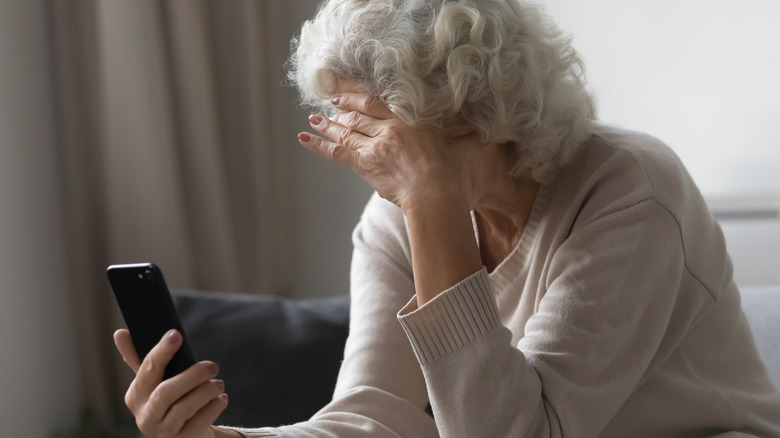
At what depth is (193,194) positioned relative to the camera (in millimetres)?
2367

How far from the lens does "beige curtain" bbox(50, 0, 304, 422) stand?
2.14m

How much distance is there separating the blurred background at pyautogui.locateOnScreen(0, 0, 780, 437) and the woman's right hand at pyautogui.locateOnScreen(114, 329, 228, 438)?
44.6 inches

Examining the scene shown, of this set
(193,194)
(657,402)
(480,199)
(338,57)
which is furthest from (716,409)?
(193,194)

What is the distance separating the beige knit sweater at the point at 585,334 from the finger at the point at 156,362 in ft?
0.69

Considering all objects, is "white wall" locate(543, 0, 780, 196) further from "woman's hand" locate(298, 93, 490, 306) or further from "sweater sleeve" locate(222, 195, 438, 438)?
Answer: "woman's hand" locate(298, 93, 490, 306)

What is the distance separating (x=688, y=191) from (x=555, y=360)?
0.33 metres

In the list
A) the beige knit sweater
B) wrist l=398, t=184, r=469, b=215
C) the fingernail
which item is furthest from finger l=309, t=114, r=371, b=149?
the fingernail

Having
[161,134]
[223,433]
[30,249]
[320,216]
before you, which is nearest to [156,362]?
[223,433]

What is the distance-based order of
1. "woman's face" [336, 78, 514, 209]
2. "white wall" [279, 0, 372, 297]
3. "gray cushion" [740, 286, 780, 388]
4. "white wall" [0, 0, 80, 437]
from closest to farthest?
"woman's face" [336, 78, 514, 209] → "gray cushion" [740, 286, 780, 388] → "white wall" [0, 0, 80, 437] → "white wall" [279, 0, 372, 297]

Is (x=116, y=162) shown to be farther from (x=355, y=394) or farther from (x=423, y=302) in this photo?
(x=423, y=302)

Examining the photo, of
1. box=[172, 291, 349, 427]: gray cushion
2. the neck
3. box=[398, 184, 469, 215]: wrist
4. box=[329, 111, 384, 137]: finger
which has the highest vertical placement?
box=[329, 111, 384, 137]: finger

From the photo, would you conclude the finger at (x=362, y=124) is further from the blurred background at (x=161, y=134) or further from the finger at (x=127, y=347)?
the blurred background at (x=161, y=134)

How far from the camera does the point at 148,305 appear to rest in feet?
3.23

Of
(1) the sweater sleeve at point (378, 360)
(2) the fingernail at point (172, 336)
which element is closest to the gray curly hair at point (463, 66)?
(1) the sweater sleeve at point (378, 360)
